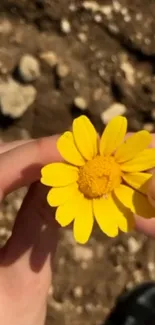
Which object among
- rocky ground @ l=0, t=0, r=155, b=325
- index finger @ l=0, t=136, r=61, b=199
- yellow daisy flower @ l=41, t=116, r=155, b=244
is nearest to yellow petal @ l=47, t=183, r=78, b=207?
yellow daisy flower @ l=41, t=116, r=155, b=244

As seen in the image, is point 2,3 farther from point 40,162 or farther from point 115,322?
point 115,322

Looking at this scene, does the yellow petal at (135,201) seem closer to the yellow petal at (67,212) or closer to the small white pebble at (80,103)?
the yellow petal at (67,212)

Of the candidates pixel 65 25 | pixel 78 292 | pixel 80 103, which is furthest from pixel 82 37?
pixel 78 292

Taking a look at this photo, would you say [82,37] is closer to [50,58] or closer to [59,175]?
[50,58]

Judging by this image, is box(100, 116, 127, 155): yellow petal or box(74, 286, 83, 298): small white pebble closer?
box(100, 116, 127, 155): yellow petal

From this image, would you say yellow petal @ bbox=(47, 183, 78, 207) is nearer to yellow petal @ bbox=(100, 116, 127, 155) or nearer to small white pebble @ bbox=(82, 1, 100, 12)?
yellow petal @ bbox=(100, 116, 127, 155)
